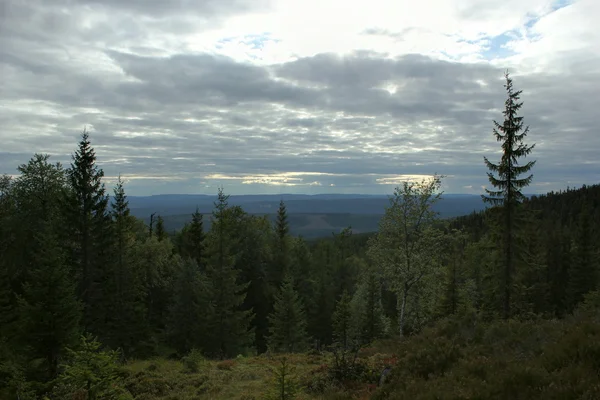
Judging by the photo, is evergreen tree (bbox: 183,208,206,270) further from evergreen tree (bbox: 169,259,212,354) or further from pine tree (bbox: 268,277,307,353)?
pine tree (bbox: 268,277,307,353)

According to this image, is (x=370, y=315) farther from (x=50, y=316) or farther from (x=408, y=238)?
(x=50, y=316)

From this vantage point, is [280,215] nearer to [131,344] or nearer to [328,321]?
[328,321]

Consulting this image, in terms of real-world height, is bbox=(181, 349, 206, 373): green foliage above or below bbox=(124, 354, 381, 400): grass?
below

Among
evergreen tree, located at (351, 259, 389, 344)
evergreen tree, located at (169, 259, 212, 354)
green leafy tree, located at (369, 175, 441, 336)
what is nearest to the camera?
green leafy tree, located at (369, 175, 441, 336)

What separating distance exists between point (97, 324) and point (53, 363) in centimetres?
1206

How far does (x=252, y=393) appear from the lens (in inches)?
561

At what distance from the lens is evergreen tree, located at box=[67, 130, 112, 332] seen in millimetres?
27234

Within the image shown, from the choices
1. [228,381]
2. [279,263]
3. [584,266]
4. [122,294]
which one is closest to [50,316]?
[228,381]

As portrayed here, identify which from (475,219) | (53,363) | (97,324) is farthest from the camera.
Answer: (475,219)

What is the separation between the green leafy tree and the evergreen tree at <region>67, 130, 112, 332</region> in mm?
21142

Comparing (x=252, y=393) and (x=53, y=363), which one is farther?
(x=53, y=363)

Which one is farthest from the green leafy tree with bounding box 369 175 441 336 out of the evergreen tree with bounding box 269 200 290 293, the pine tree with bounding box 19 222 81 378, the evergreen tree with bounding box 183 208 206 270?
the evergreen tree with bounding box 183 208 206 270

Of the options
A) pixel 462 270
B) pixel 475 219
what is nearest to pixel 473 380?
pixel 462 270

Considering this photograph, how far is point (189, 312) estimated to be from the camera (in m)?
34.7
